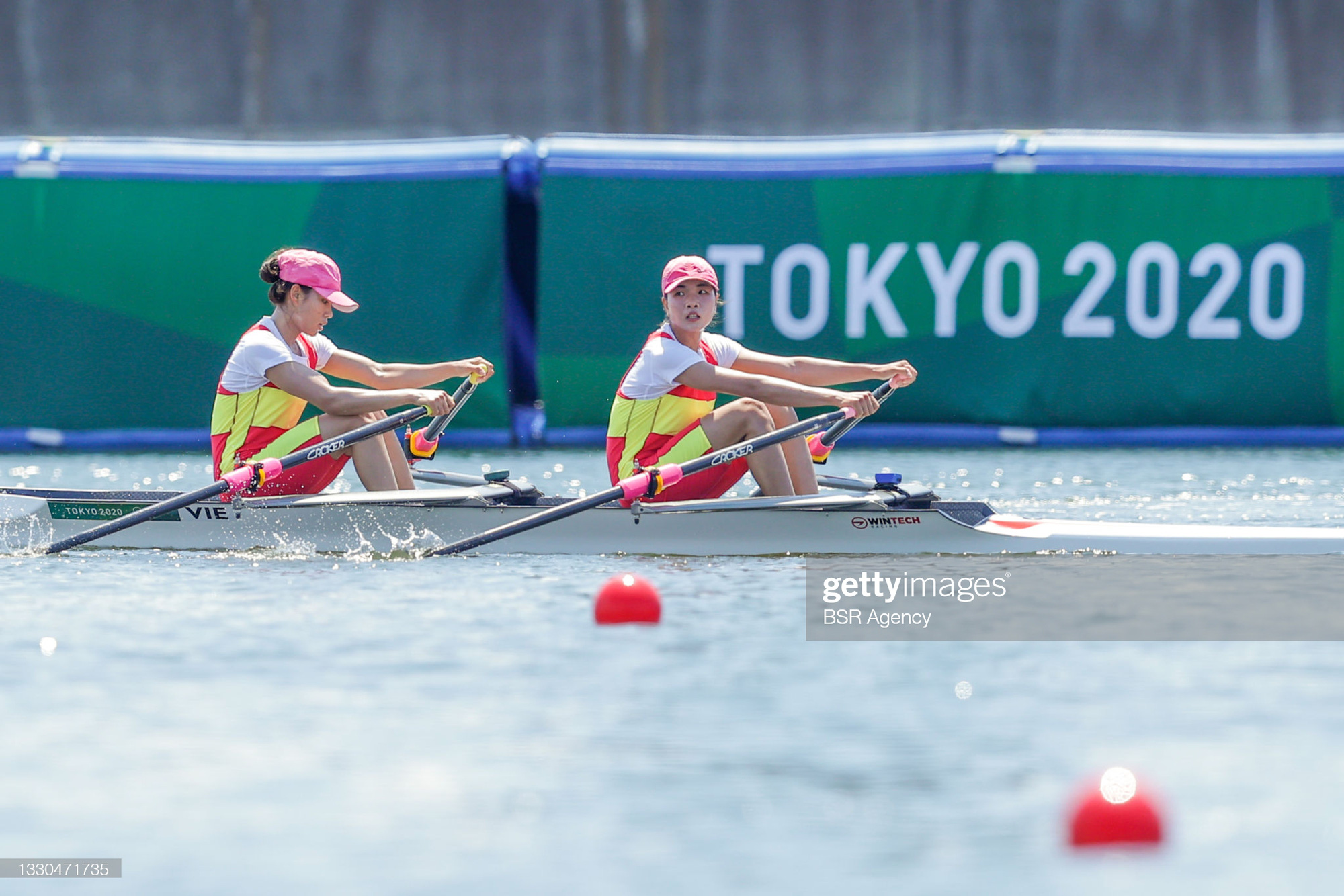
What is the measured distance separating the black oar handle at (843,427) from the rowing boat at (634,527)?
1.04 ft

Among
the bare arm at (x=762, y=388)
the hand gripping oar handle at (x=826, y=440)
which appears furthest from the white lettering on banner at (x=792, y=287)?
the bare arm at (x=762, y=388)

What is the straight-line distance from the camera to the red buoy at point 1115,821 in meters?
3.88

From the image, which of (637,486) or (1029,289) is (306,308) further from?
(1029,289)

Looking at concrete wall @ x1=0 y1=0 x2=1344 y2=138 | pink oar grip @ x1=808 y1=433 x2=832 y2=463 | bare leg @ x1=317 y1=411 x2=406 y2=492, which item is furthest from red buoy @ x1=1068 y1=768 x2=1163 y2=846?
concrete wall @ x1=0 y1=0 x2=1344 y2=138

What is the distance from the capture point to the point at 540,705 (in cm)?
514

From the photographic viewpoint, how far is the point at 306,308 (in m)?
7.93

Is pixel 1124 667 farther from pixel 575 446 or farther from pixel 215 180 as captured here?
pixel 215 180

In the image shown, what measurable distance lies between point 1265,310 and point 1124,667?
7.72 m

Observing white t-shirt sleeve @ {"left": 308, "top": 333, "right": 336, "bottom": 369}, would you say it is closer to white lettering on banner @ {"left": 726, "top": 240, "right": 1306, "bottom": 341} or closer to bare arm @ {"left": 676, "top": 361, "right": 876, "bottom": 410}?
bare arm @ {"left": 676, "top": 361, "right": 876, "bottom": 410}

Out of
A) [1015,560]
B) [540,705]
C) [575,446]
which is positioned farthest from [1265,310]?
[540,705]

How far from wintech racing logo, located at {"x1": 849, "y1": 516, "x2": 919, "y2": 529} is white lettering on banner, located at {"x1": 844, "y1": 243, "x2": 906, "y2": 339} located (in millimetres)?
5168

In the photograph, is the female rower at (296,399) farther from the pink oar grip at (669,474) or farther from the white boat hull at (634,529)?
the pink oar grip at (669,474)

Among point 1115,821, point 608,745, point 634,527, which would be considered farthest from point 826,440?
point 1115,821

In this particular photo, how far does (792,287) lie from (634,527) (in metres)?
5.20
